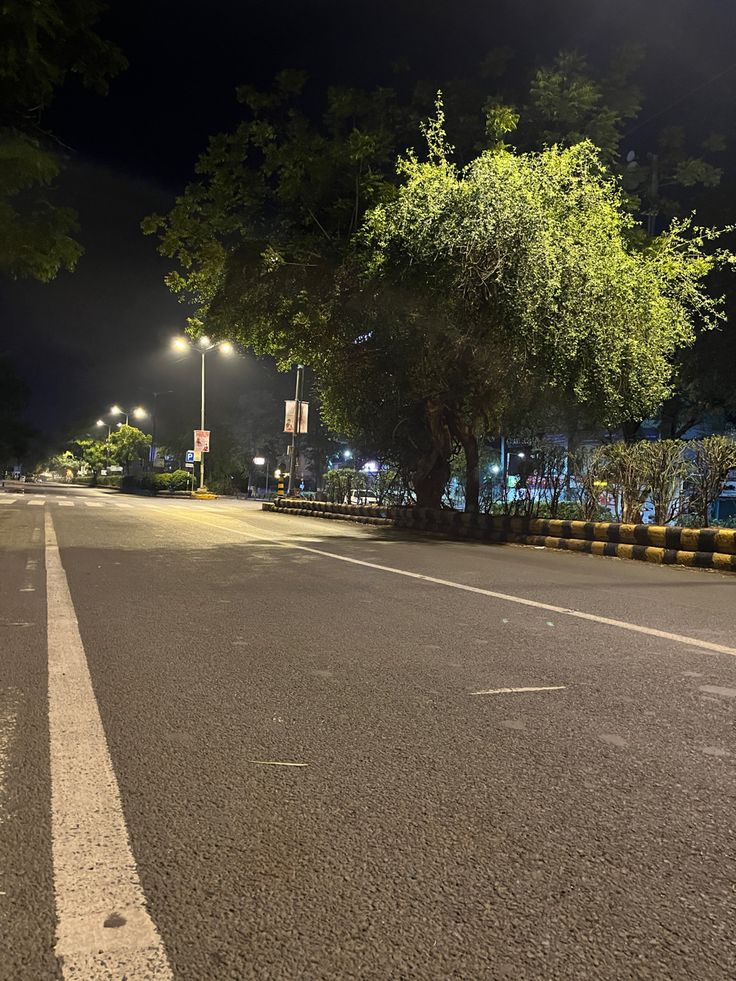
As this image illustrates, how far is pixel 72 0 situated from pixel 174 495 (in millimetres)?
43005

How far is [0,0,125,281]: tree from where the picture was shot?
48.3ft

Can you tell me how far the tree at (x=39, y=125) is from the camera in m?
14.7

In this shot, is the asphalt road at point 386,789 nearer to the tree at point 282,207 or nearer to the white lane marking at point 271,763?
the white lane marking at point 271,763

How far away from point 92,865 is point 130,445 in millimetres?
94412

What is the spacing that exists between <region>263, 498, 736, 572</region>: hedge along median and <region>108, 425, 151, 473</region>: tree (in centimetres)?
7427

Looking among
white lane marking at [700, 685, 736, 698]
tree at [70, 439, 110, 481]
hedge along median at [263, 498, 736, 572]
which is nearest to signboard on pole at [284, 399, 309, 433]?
hedge along median at [263, 498, 736, 572]

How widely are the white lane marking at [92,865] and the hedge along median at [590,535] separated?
1012cm

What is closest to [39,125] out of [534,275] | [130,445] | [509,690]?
[534,275]

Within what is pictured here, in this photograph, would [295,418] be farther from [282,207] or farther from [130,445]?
[130,445]

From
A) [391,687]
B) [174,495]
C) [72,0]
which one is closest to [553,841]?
[391,687]

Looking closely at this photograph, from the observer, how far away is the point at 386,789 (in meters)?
2.93

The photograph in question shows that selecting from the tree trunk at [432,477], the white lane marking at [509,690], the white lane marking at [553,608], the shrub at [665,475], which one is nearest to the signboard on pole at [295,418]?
the tree trunk at [432,477]

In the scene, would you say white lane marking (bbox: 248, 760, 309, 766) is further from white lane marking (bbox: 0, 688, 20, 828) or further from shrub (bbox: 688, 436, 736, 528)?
shrub (bbox: 688, 436, 736, 528)

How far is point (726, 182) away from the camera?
24.8m
